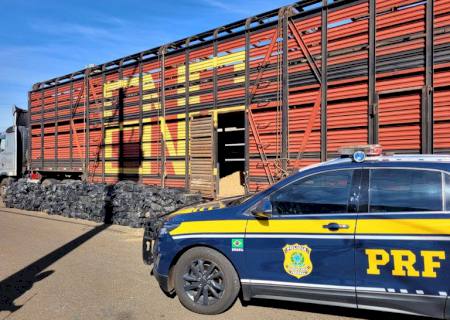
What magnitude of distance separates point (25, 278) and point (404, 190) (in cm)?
495

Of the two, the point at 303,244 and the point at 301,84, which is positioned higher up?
the point at 301,84

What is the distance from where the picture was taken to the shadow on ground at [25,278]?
15.6 ft

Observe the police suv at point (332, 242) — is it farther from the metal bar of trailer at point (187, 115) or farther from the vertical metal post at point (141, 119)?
the vertical metal post at point (141, 119)

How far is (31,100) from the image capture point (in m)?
17.3

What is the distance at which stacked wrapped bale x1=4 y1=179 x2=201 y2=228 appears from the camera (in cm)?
967

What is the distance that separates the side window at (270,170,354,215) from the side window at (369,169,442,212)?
25 centimetres

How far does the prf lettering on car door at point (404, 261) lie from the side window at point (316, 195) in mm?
488

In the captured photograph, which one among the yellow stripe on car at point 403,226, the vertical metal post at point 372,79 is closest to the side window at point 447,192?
the yellow stripe on car at point 403,226

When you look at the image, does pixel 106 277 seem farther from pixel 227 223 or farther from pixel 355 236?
pixel 355 236

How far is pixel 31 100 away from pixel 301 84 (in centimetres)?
1308

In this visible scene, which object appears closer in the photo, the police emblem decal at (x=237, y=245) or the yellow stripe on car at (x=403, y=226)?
the yellow stripe on car at (x=403, y=226)

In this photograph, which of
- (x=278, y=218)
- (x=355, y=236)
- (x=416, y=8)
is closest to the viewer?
(x=355, y=236)

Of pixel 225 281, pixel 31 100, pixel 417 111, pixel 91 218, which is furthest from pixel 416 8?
pixel 31 100

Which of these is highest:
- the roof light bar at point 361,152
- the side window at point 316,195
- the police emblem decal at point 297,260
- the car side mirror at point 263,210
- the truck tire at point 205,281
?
the roof light bar at point 361,152
